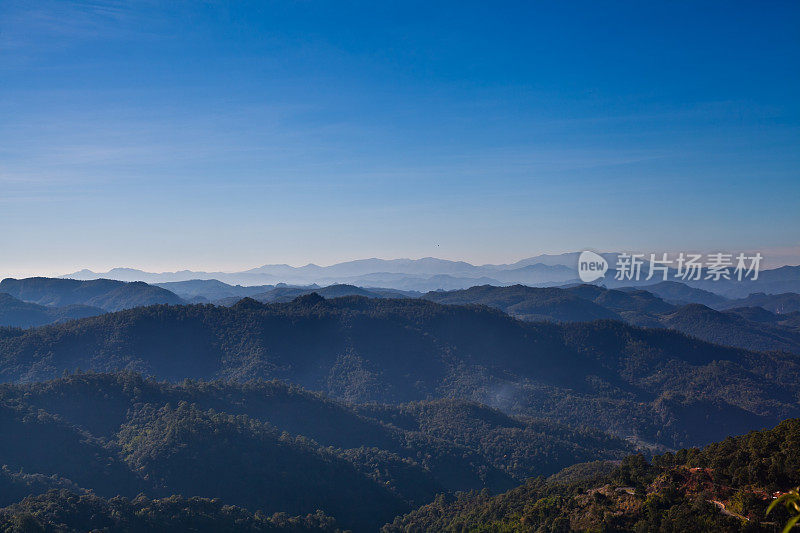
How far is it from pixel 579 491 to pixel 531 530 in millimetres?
6048

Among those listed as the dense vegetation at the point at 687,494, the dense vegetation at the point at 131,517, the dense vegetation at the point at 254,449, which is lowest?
the dense vegetation at the point at 254,449

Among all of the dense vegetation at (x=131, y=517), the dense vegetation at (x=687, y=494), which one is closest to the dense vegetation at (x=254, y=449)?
the dense vegetation at (x=131, y=517)

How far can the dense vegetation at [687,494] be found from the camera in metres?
27.8

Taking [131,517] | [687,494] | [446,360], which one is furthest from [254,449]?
[446,360]

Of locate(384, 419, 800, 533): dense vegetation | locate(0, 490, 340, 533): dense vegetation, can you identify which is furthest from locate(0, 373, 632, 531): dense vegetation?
locate(384, 419, 800, 533): dense vegetation

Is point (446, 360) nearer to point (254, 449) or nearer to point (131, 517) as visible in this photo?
point (254, 449)

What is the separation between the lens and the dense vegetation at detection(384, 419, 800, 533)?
2775 cm

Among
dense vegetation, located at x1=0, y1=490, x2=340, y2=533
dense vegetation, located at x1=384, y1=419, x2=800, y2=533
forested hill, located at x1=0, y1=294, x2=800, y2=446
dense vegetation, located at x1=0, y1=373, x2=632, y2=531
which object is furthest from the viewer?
forested hill, located at x1=0, y1=294, x2=800, y2=446

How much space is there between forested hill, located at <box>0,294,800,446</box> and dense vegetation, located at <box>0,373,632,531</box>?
1743 inches

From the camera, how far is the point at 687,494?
32.3m

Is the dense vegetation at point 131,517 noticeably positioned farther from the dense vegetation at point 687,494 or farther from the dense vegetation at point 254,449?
the dense vegetation at point 687,494

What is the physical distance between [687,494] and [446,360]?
451 feet

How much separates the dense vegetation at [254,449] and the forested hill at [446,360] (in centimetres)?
4427

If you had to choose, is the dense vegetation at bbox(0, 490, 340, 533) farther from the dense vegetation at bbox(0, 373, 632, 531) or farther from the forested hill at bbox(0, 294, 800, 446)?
the forested hill at bbox(0, 294, 800, 446)
